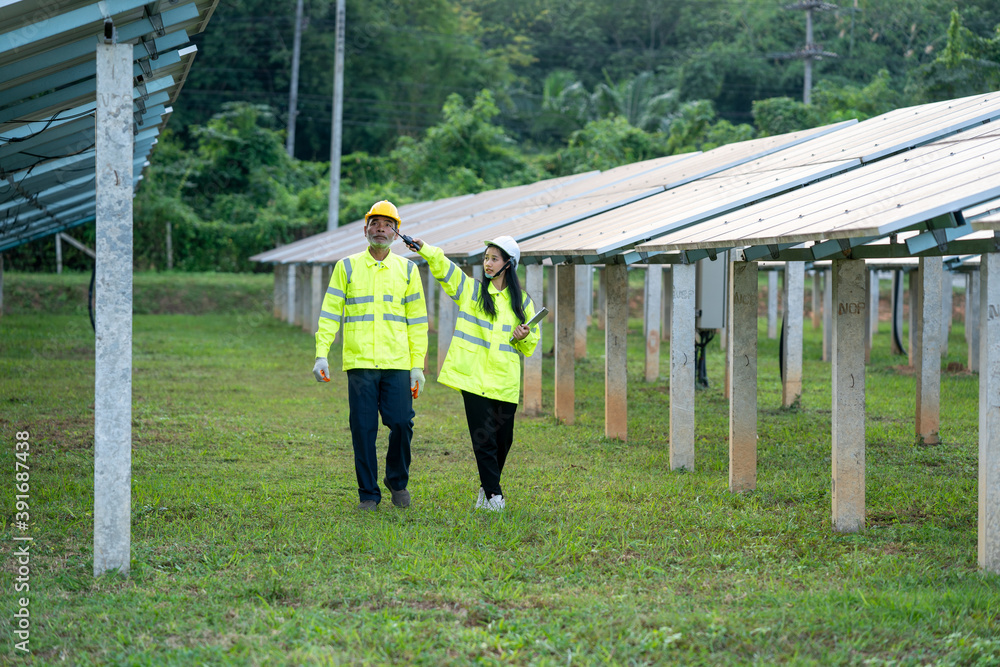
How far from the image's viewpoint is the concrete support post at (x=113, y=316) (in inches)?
177

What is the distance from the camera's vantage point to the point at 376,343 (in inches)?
231

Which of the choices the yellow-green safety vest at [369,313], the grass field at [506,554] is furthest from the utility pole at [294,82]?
the yellow-green safety vest at [369,313]

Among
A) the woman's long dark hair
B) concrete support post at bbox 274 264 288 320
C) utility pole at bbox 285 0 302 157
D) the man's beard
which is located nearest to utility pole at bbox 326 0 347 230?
concrete support post at bbox 274 264 288 320

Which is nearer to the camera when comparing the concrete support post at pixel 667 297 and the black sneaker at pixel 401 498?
the black sneaker at pixel 401 498

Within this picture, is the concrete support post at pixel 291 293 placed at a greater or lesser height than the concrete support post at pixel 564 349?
greater

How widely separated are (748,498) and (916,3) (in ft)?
122

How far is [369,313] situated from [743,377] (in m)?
2.51

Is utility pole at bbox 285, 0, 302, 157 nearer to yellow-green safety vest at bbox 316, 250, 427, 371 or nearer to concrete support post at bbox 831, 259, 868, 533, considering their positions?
yellow-green safety vest at bbox 316, 250, 427, 371

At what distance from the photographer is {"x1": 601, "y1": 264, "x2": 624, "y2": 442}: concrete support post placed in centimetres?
846

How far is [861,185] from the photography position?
5906 millimetres

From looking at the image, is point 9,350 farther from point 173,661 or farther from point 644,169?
point 173,661

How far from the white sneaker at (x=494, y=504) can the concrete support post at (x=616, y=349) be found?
2.85m

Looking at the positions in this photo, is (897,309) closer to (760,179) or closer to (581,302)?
(581,302)

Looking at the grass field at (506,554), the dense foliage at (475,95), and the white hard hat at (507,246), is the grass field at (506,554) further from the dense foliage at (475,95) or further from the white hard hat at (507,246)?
the dense foliage at (475,95)
